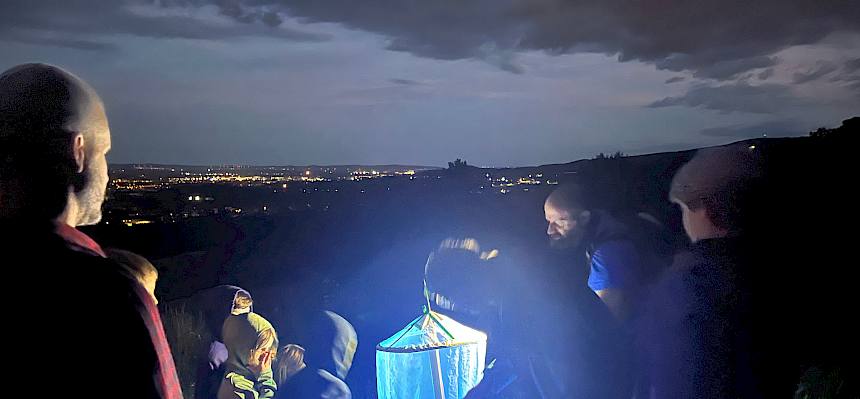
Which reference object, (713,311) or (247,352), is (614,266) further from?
(247,352)

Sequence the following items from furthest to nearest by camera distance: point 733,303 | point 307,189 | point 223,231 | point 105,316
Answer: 1. point 307,189
2. point 223,231
3. point 733,303
4. point 105,316

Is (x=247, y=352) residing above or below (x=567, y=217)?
below

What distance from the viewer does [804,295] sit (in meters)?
3.74

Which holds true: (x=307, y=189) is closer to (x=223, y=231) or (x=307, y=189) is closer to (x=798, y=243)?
(x=223, y=231)

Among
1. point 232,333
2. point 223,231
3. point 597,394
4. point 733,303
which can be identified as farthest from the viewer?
point 223,231

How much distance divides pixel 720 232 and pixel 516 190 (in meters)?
2.55

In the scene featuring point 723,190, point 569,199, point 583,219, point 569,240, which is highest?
point 723,190

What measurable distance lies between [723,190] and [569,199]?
1421mm

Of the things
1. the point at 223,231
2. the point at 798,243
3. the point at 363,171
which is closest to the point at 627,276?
the point at 798,243

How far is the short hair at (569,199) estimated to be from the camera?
177 inches

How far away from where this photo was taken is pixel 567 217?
4492mm

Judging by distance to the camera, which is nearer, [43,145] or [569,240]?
[43,145]

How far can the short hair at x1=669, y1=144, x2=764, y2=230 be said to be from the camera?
3.17m

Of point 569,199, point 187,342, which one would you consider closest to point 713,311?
point 569,199
